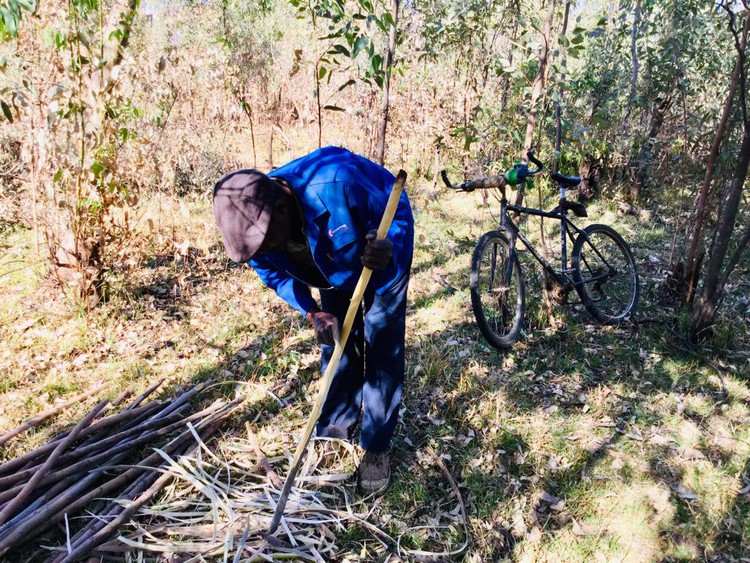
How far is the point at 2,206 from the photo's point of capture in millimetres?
5664

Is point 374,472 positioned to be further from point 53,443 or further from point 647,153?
point 647,153

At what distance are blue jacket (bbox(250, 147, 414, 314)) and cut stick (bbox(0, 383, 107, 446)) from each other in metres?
1.78

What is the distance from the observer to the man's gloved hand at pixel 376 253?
6.88 ft

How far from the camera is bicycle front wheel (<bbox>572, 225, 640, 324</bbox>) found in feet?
14.0

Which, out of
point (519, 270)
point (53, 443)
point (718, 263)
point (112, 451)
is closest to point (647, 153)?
point (718, 263)

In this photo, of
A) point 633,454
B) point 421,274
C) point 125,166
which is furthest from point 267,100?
point 633,454

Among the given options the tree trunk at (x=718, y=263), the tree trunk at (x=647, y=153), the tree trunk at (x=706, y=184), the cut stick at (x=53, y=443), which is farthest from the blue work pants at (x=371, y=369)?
the tree trunk at (x=647, y=153)

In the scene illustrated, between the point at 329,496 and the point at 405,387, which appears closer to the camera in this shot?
the point at 329,496

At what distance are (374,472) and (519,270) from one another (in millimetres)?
2071

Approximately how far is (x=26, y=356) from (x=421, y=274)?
3.53 meters

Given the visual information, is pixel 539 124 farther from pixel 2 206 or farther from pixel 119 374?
pixel 2 206

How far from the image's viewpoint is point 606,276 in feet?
14.6

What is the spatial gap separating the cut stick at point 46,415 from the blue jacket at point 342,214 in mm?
1776

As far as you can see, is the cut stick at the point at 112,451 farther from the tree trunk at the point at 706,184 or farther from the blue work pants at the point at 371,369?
the tree trunk at the point at 706,184
